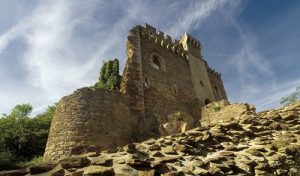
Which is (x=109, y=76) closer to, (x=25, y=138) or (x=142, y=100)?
(x=142, y=100)

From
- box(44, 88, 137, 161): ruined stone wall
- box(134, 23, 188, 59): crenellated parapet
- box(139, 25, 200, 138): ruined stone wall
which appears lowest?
box(44, 88, 137, 161): ruined stone wall

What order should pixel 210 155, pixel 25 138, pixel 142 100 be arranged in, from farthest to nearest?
pixel 25 138, pixel 142 100, pixel 210 155

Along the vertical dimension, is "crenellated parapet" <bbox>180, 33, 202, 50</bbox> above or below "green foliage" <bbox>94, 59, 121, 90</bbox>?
above

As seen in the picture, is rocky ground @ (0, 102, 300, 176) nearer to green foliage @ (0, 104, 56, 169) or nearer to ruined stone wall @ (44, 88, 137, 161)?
ruined stone wall @ (44, 88, 137, 161)

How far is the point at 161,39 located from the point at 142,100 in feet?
23.6

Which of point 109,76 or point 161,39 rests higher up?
point 161,39

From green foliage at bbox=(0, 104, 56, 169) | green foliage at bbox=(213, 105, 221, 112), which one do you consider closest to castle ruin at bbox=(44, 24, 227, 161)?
green foliage at bbox=(213, 105, 221, 112)

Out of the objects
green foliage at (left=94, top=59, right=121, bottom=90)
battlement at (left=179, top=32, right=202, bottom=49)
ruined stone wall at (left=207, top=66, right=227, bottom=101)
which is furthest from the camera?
ruined stone wall at (left=207, top=66, right=227, bottom=101)

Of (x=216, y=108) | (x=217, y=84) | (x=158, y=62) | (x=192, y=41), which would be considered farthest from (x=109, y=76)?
(x=217, y=84)

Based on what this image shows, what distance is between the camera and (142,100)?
14438 millimetres

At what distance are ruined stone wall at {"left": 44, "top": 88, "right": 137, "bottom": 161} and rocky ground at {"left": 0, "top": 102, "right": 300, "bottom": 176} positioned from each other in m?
5.43

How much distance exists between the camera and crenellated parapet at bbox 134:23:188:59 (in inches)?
728

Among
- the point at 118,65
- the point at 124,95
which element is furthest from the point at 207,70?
the point at 124,95

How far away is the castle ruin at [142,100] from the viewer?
402 inches
